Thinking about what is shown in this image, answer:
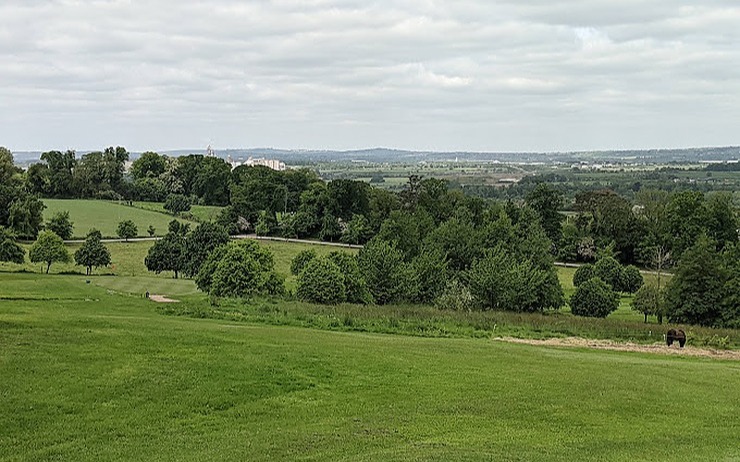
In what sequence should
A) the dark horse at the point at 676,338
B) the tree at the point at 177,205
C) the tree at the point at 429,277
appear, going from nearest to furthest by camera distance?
1. the dark horse at the point at 676,338
2. the tree at the point at 429,277
3. the tree at the point at 177,205

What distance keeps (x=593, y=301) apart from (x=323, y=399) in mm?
43916

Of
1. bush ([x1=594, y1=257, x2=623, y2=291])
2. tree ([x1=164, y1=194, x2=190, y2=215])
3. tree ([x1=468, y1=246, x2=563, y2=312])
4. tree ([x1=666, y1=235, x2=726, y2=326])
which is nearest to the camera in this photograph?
tree ([x1=666, y1=235, x2=726, y2=326])

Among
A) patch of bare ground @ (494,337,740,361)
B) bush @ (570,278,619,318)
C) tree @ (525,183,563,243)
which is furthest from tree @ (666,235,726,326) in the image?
tree @ (525,183,563,243)

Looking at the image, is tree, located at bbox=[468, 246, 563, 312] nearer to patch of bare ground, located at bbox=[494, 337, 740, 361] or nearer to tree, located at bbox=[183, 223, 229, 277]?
patch of bare ground, located at bbox=[494, 337, 740, 361]

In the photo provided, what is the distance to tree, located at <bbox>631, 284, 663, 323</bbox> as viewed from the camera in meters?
57.5

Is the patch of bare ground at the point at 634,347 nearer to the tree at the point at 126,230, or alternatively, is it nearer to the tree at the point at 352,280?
the tree at the point at 352,280

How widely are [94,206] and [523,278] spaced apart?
94.7 metres

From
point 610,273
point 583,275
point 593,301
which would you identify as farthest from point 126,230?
point 593,301

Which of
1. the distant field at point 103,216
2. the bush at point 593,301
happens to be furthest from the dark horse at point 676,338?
the distant field at point 103,216

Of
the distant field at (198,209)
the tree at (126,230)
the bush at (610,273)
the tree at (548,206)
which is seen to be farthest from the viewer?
the distant field at (198,209)

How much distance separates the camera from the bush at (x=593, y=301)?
59.9m

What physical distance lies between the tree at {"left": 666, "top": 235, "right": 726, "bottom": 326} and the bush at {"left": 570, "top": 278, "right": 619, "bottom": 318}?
5.56 metres

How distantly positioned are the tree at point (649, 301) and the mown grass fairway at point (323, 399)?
29072 millimetres

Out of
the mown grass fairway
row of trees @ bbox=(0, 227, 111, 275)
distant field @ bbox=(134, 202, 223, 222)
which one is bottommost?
row of trees @ bbox=(0, 227, 111, 275)
